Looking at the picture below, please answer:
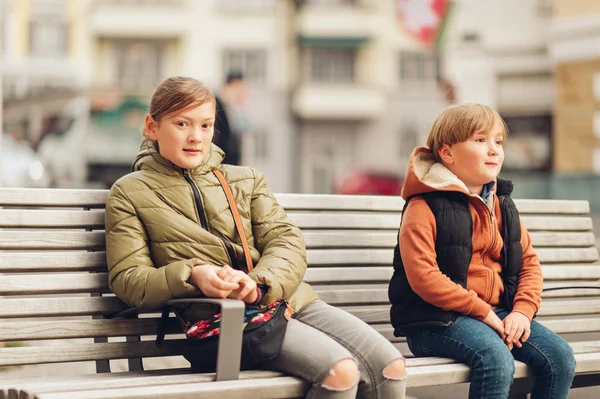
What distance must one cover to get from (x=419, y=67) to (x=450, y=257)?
4040cm

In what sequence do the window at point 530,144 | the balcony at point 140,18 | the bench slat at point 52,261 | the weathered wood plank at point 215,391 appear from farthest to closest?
the balcony at point 140,18
the window at point 530,144
the bench slat at point 52,261
the weathered wood plank at point 215,391

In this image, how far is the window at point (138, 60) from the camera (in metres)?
42.1

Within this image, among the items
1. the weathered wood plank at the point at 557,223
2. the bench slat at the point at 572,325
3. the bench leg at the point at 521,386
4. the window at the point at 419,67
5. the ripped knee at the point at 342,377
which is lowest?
the bench leg at the point at 521,386

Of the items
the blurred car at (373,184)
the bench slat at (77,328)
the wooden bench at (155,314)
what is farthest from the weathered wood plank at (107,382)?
the blurred car at (373,184)

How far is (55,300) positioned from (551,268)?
2.40m

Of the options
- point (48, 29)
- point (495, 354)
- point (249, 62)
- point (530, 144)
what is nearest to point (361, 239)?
point (495, 354)

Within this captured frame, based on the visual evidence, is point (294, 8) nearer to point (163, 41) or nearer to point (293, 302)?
point (163, 41)

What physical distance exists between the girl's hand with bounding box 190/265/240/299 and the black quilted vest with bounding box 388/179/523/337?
89cm

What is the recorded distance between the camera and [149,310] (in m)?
3.60

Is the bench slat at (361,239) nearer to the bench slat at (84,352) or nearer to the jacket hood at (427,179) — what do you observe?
the jacket hood at (427,179)

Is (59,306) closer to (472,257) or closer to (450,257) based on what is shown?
(450,257)

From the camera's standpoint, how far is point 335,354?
342 cm

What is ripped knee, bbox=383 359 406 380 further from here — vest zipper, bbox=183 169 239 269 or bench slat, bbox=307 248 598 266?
bench slat, bbox=307 248 598 266

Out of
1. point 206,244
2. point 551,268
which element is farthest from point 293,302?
point 551,268
